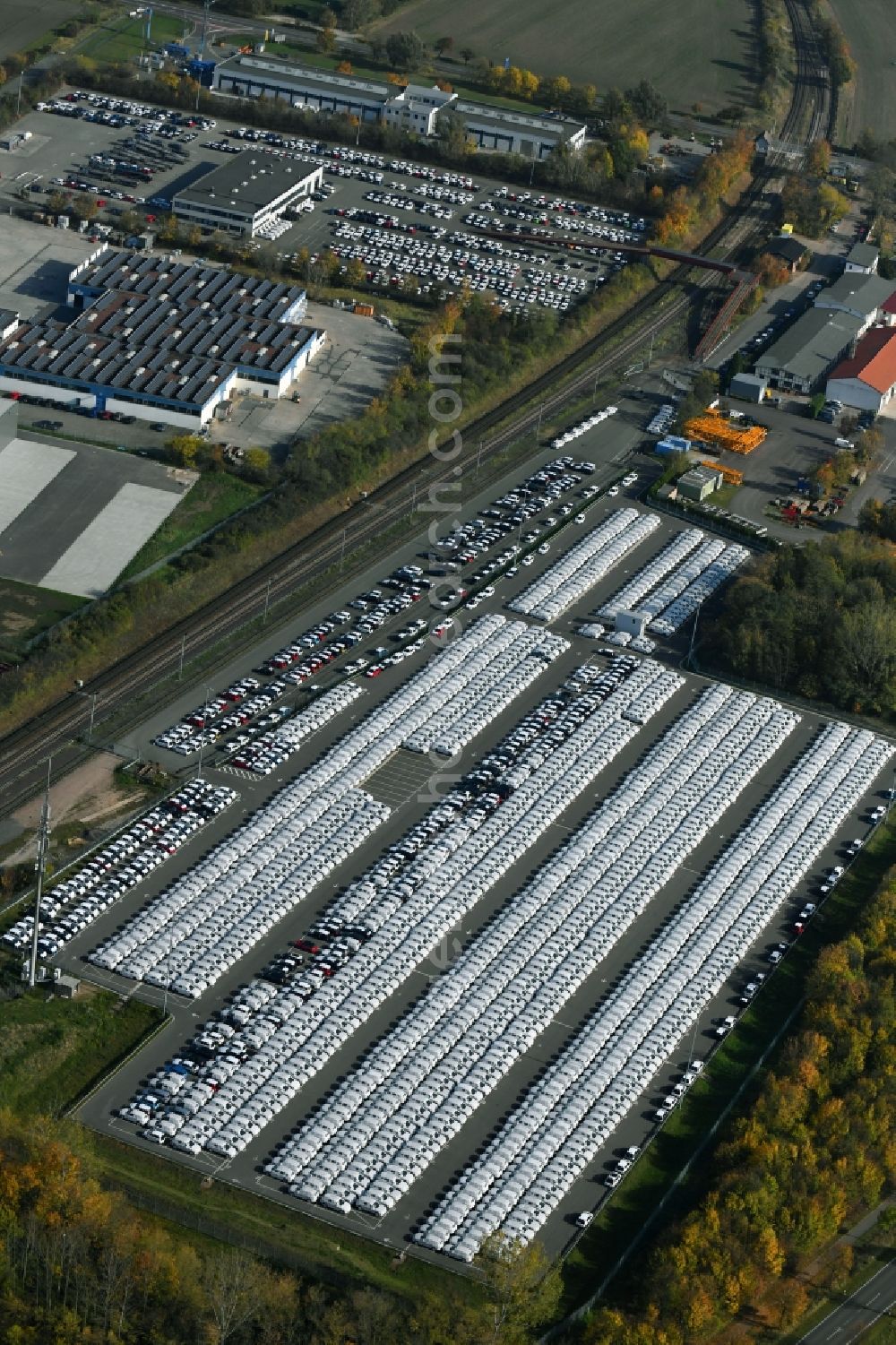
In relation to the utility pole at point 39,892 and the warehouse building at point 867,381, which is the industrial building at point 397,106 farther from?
the utility pole at point 39,892

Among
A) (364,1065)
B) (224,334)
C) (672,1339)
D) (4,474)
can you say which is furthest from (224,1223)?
(224,334)

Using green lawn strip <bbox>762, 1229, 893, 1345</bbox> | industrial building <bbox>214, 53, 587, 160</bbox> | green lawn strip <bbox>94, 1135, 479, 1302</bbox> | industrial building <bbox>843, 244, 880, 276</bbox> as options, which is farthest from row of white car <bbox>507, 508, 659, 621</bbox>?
industrial building <bbox>214, 53, 587, 160</bbox>

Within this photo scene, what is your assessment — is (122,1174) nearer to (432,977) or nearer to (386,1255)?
(386,1255)

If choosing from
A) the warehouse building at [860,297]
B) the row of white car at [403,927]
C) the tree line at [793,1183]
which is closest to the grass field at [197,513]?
the row of white car at [403,927]

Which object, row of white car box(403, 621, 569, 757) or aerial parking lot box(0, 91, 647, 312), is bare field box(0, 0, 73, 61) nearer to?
aerial parking lot box(0, 91, 647, 312)

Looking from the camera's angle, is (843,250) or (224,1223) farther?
(843,250)

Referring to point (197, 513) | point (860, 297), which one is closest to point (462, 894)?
point (197, 513)

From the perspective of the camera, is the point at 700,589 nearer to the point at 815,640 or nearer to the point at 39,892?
the point at 815,640
